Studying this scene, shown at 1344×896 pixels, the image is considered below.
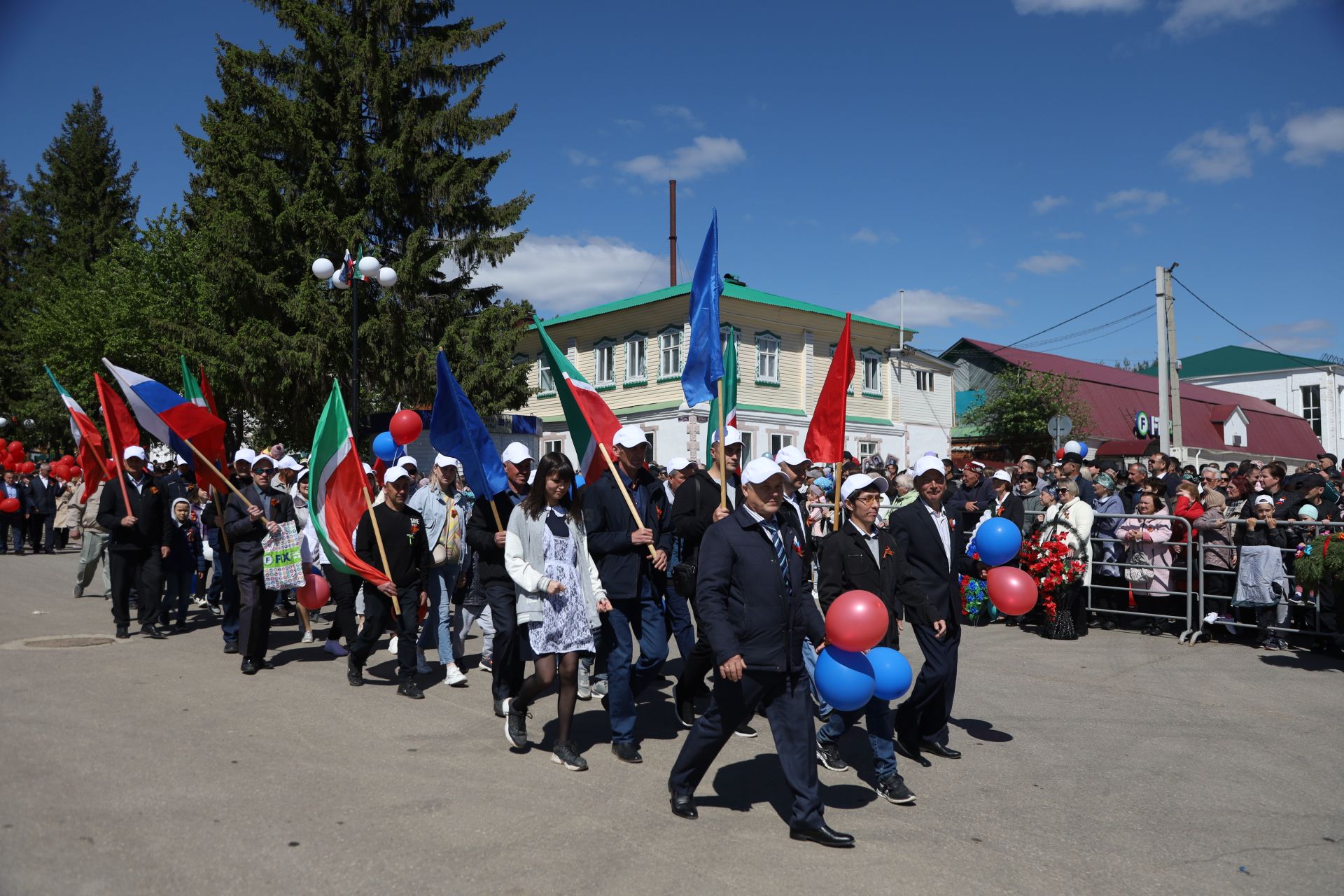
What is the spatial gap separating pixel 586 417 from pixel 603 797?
3.45m

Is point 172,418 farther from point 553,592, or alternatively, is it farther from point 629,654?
point 629,654

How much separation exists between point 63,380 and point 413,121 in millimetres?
21981

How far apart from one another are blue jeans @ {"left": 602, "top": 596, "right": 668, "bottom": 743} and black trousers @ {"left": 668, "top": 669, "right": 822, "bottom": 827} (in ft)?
4.46

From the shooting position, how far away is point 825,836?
485 cm

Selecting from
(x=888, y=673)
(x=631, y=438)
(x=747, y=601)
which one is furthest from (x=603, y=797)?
(x=631, y=438)

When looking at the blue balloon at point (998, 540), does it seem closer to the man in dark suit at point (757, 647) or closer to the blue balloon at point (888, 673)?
the blue balloon at point (888, 673)

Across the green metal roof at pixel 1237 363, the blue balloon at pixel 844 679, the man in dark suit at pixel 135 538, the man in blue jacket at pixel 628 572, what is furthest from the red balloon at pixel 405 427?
the green metal roof at pixel 1237 363

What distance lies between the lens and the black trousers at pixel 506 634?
6.87 meters

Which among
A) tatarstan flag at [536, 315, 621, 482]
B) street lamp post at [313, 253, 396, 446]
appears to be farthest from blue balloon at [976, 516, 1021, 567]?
street lamp post at [313, 253, 396, 446]

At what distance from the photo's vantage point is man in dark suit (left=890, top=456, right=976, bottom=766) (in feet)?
20.3

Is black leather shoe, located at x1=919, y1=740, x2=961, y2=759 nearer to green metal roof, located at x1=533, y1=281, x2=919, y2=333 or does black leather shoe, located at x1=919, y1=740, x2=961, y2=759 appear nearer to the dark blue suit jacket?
the dark blue suit jacket

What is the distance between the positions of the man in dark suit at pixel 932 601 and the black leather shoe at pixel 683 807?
68.1 inches

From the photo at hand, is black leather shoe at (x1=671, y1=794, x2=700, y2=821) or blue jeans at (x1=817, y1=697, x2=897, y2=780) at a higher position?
blue jeans at (x1=817, y1=697, x2=897, y2=780)

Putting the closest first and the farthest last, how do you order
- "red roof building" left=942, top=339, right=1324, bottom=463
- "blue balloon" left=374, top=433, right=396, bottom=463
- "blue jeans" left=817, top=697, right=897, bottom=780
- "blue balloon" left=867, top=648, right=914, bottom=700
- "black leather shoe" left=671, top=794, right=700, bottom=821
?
"black leather shoe" left=671, top=794, right=700, bottom=821 → "blue balloon" left=867, top=648, right=914, bottom=700 → "blue jeans" left=817, top=697, right=897, bottom=780 → "blue balloon" left=374, top=433, right=396, bottom=463 → "red roof building" left=942, top=339, right=1324, bottom=463
